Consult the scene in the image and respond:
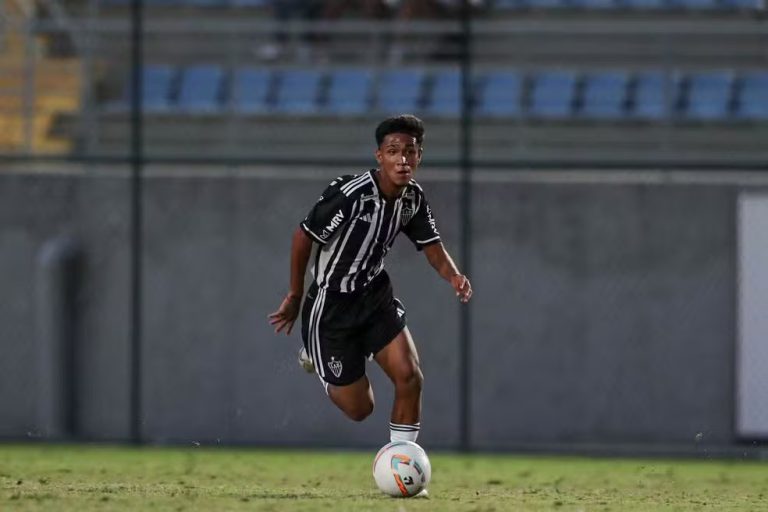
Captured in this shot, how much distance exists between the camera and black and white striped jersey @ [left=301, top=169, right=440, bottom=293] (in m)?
9.31

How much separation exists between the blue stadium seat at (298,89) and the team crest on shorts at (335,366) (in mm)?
7208

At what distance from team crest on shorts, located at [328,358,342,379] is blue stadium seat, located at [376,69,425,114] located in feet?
23.0

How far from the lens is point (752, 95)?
16.6 metres

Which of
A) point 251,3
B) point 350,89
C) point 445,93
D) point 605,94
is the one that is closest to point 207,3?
point 251,3

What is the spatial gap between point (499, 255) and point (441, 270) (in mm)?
5420

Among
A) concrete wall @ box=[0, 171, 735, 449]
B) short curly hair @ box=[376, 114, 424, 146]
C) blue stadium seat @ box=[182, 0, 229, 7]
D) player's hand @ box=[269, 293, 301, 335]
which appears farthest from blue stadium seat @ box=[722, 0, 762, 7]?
player's hand @ box=[269, 293, 301, 335]

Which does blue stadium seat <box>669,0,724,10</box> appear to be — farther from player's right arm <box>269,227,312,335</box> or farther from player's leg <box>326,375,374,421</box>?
player's right arm <box>269,227,312,335</box>

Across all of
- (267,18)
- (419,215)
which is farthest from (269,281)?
(419,215)

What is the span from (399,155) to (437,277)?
230 inches

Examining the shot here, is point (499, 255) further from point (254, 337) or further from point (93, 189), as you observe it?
point (93, 189)

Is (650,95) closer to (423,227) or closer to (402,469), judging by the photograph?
(423,227)

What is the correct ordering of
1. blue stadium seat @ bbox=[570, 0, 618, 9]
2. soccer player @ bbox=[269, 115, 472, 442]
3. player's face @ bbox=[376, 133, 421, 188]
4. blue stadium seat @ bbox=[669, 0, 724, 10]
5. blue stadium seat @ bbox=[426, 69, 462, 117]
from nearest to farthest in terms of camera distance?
player's face @ bbox=[376, 133, 421, 188] < soccer player @ bbox=[269, 115, 472, 442] < blue stadium seat @ bbox=[426, 69, 462, 117] < blue stadium seat @ bbox=[669, 0, 724, 10] < blue stadium seat @ bbox=[570, 0, 618, 9]

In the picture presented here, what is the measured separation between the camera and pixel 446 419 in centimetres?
1484

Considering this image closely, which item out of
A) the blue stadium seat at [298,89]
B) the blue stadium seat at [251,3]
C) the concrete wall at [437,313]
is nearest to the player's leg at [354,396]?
the concrete wall at [437,313]
